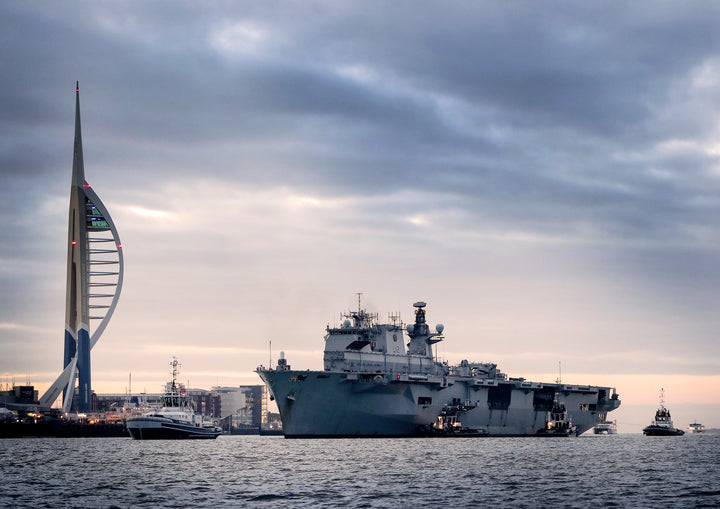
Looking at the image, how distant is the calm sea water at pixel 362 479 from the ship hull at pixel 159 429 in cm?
2190

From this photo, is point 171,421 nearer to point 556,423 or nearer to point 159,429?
point 159,429

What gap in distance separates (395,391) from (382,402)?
1.83 meters

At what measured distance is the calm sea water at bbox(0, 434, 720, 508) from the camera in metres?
41.2

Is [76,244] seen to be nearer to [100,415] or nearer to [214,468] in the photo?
[100,415]

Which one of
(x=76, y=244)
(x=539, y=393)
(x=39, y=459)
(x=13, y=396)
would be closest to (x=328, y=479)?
(x=39, y=459)

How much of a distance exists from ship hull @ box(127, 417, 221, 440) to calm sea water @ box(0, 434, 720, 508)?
21899 mm

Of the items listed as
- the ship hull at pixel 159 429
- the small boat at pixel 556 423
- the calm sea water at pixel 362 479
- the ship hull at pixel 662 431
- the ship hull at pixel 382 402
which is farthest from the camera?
the ship hull at pixel 662 431

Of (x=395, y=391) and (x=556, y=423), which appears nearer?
(x=395, y=391)

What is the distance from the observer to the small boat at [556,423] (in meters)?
111

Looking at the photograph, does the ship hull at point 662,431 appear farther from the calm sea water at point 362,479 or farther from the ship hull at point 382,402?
the calm sea water at point 362,479

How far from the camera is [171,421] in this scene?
100562 millimetres

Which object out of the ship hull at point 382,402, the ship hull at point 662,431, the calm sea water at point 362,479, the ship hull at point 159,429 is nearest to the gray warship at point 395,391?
the ship hull at point 382,402

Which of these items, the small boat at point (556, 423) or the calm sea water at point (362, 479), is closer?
the calm sea water at point (362, 479)

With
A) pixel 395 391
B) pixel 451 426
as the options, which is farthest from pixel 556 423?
pixel 395 391
